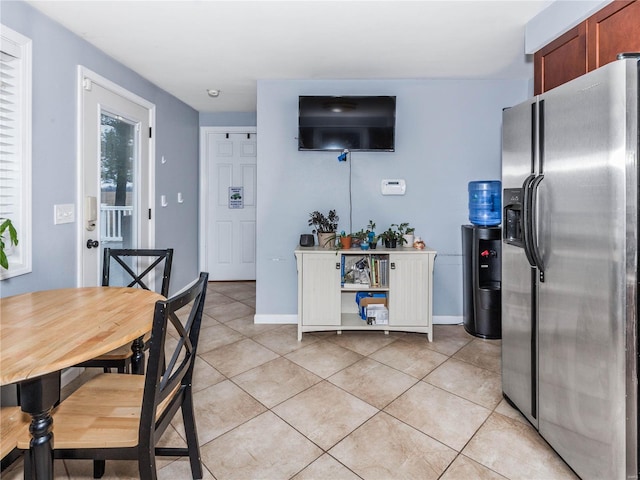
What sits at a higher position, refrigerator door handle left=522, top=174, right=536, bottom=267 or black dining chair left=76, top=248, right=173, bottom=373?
refrigerator door handle left=522, top=174, right=536, bottom=267

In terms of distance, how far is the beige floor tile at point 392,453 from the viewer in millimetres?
1614

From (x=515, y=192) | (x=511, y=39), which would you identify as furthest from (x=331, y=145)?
(x=515, y=192)

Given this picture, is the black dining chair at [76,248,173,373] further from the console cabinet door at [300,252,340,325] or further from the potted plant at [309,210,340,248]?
the potted plant at [309,210,340,248]

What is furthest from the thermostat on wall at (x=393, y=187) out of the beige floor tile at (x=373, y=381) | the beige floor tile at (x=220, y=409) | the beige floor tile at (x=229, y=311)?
the beige floor tile at (x=220, y=409)

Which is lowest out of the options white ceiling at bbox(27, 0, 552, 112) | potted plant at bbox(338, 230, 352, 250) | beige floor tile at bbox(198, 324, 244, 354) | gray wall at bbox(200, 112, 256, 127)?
beige floor tile at bbox(198, 324, 244, 354)

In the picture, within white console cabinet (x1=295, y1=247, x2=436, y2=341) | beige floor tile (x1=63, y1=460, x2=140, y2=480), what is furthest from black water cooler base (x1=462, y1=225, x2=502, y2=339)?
beige floor tile (x1=63, y1=460, x2=140, y2=480)

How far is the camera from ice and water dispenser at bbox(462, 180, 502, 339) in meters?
3.21

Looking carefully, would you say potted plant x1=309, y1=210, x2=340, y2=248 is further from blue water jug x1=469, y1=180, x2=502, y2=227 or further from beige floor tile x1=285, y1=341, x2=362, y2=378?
blue water jug x1=469, y1=180, x2=502, y2=227

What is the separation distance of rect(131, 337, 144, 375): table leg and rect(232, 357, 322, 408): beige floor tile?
71 centimetres

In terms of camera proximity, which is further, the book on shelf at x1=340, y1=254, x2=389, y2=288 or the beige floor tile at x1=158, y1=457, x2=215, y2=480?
the book on shelf at x1=340, y1=254, x2=389, y2=288

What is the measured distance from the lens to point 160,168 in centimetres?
376

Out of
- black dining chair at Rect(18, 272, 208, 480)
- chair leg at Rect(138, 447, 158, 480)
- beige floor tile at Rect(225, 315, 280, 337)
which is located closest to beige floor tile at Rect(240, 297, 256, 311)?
beige floor tile at Rect(225, 315, 280, 337)

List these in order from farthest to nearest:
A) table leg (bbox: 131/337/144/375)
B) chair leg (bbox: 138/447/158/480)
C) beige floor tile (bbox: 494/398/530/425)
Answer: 1. beige floor tile (bbox: 494/398/530/425)
2. table leg (bbox: 131/337/144/375)
3. chair leg (bbox: 138/447/158/480)

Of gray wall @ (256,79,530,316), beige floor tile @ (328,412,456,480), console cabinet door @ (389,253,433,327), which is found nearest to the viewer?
beige floor tile @ (328,412,456,480)
